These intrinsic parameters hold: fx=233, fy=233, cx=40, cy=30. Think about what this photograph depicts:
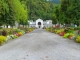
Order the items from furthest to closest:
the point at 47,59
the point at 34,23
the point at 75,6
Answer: the point at 34,23 < the point at 75,6 < the point at 47,59

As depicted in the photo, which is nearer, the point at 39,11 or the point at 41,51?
the point at 41,51

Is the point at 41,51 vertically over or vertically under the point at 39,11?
under

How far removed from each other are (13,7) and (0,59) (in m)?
31.9

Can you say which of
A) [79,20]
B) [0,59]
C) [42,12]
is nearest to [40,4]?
[42,12]

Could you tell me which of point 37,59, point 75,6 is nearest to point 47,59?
→ point 37,59

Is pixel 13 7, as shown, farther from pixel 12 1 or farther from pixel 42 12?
pixel 42 12

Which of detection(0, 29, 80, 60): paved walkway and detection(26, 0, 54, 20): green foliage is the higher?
detection(26, 0, 54, 20): green foliage

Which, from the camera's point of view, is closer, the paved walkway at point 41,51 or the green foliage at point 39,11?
the paved walkway at point 41,51

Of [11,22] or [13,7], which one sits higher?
[13,7]

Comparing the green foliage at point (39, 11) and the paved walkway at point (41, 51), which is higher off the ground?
the green foliage at point (39, 11)

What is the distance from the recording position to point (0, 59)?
12.5 meters

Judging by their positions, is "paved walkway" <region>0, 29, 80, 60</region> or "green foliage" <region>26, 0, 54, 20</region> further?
"green foliage" <region>26, 0, 54, 20</region>

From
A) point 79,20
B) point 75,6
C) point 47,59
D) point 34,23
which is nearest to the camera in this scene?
point 47,59

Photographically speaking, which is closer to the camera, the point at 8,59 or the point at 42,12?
the point at 8,59
